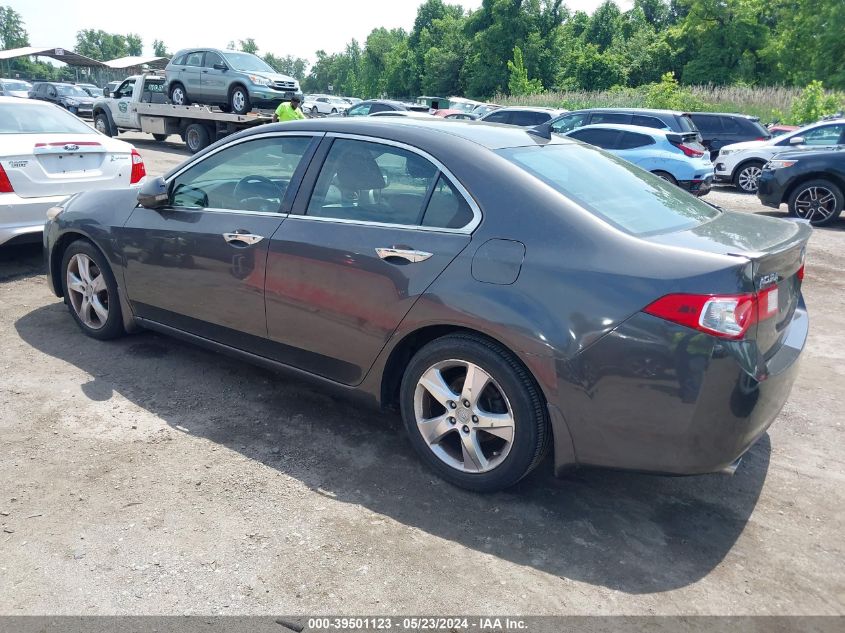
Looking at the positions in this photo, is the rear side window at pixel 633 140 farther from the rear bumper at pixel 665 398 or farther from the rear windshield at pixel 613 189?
the rear bumper at pixel 665 398

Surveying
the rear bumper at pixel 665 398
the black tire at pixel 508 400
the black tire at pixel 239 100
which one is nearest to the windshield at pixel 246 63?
the black tire at pixel 239 100

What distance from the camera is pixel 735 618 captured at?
2516 mm

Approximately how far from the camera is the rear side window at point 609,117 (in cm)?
1507

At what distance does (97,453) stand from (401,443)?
1.55 m

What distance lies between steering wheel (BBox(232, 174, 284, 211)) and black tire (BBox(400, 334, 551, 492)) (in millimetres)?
1326

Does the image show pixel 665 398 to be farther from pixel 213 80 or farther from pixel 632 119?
pixel 213 80

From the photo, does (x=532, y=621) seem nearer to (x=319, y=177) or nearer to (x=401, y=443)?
(x=401, y=443)

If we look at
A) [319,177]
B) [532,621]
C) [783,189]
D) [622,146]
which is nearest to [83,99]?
[622,146]

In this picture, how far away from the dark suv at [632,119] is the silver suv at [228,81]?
677cm

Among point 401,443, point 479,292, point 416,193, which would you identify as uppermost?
point 416,193

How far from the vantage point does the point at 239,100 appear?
56.7ft

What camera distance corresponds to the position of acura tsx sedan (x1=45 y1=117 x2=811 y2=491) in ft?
8.91

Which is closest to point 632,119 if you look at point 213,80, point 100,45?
point 213,80

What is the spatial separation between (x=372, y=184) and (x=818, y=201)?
967 cm
